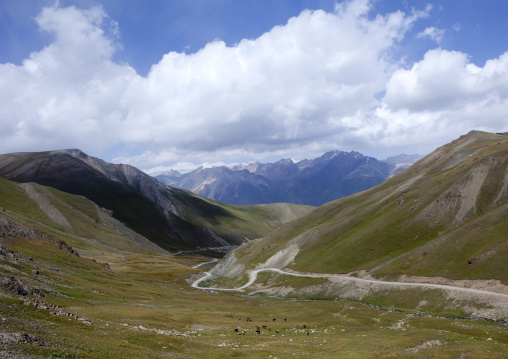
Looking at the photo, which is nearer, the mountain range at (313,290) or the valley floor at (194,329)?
the valley floor at (194,329)

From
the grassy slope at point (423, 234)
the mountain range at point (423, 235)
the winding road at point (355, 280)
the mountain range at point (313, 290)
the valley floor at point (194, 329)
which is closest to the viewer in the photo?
the valley floor at point (194, 329)

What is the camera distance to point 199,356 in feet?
108

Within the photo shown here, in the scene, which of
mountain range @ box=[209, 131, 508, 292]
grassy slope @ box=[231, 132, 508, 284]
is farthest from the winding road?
grassy slope @ box=[231, 132, 508, 284]

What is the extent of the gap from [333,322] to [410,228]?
6682 centimetres

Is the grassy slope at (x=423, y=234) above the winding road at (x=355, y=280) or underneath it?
above

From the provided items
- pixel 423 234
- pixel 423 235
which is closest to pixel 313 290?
pixel 423 235

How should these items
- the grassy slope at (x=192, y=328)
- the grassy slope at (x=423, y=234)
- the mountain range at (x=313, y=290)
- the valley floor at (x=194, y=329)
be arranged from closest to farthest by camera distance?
the valley floor at (x=194, y=329)
the grassy slope at (x=192, y=328)
the mountain range at (x=313, y=290)
the grassy slope at (x=423, y=234)

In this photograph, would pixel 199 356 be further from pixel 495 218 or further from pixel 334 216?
pixel 334 216

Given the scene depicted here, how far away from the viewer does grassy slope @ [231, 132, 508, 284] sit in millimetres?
88062

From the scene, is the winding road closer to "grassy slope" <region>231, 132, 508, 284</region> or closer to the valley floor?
"grassy slope" <region>231, 132, 508, 284</region>

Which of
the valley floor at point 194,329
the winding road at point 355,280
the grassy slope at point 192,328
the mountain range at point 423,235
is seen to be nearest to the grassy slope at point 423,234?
the mountain range at point 423,235

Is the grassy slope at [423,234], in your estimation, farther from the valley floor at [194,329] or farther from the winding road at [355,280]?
the valley floor at [194,329]

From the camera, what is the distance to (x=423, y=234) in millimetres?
113438

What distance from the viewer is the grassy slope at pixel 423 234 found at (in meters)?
88.1
